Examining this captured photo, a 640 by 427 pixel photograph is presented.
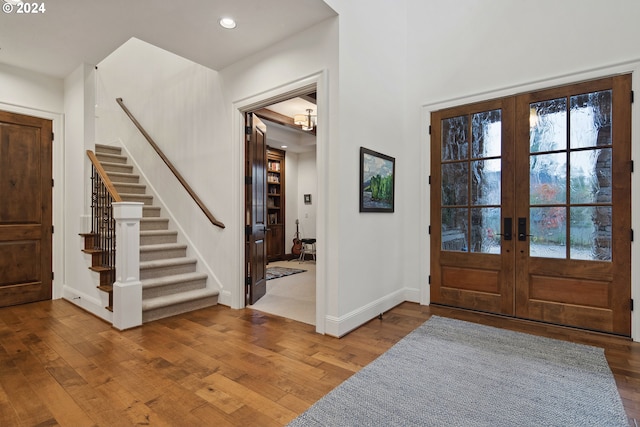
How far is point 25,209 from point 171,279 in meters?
2.08

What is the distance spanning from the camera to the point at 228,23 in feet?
9.88

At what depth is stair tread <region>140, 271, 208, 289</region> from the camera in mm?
3570

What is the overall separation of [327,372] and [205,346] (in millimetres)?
1109

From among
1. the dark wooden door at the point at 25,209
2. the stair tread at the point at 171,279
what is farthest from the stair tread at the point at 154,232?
the dark wooden door at the point at 25,209

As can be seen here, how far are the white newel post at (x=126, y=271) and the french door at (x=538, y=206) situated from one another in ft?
10.8

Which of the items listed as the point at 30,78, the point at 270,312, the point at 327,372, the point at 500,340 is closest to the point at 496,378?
the point at 500,340

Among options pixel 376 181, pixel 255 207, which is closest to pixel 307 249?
pixel 255 207

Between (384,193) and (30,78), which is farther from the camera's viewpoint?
(30,78)

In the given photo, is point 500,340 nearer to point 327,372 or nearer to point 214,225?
point 327,372

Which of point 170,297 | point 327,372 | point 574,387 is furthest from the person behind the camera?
point 170,297

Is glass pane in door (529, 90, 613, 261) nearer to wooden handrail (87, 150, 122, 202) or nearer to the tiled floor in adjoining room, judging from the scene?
the tiled floor in adjoining room

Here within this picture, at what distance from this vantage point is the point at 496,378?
223 cm

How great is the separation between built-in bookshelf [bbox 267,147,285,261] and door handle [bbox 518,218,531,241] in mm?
5573

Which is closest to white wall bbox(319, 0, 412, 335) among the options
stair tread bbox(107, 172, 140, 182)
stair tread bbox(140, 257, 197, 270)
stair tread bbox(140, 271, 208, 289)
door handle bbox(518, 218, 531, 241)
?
door handle bbox(518, 218, 531, 241)
